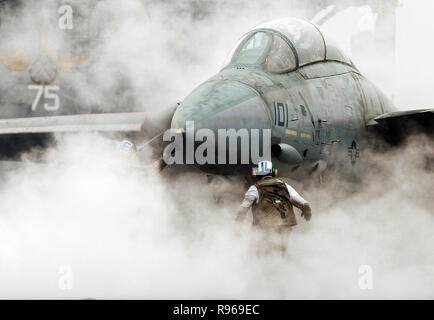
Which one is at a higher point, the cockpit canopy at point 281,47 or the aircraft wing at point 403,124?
the cockpit canopy at point 281,47

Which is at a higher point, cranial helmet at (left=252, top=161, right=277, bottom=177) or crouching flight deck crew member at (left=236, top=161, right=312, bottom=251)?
cranial helmet at (left=252, top=161, right=277, bottom=177)

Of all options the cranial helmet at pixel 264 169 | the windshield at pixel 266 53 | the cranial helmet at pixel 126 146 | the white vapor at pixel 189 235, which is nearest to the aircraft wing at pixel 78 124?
the white vapor at pixel 189 235

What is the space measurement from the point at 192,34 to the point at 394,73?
16.3 feet

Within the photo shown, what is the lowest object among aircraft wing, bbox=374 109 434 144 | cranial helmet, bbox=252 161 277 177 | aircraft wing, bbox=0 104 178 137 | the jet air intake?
cranial helmet, bbox=252 161 277 177

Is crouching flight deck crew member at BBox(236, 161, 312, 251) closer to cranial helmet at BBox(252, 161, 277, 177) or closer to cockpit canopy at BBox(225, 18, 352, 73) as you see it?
cranial helmet at BBox(252, 161, 277, 177)

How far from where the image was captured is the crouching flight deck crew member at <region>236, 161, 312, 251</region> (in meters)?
5.98

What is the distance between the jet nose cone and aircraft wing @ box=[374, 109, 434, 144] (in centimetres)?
203

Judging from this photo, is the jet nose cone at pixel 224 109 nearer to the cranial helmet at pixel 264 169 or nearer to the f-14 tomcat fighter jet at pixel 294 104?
the f-14 tomcat fighter jet at pixel 294 104

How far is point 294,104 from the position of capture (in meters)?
6.87

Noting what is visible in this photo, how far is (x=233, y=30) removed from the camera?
1505cm

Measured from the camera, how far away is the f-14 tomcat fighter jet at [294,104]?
20.5 ft

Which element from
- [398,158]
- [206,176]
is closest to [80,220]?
[206,176]

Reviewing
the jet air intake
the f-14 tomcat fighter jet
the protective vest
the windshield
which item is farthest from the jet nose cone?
the windshield

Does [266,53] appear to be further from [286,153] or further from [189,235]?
[189,235]
